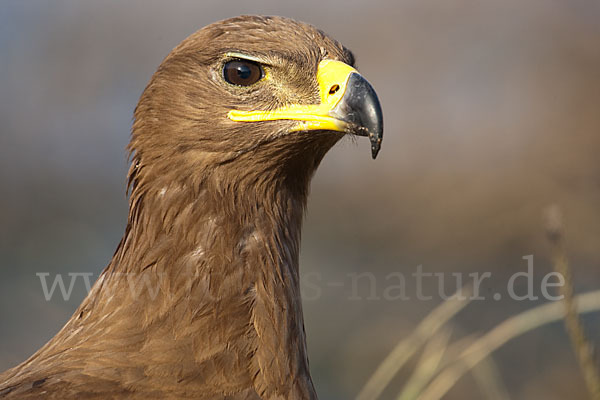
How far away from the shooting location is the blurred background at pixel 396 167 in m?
9.43

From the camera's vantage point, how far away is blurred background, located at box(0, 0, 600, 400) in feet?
30.9

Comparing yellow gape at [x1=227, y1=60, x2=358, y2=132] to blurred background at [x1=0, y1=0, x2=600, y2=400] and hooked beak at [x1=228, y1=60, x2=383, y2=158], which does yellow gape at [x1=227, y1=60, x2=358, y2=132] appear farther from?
blurred background at [x1=0, y1=0, x2=600, y2=400]

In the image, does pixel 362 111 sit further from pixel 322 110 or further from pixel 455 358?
pixel 455 358

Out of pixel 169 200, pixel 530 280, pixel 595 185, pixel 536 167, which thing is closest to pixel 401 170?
pixel 536 167

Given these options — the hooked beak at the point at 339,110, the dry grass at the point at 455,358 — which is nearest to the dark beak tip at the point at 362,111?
the hooked beak at the point at 339,110

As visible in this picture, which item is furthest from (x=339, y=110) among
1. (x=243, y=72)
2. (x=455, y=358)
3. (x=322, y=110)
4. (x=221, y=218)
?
(x=455, y=358)

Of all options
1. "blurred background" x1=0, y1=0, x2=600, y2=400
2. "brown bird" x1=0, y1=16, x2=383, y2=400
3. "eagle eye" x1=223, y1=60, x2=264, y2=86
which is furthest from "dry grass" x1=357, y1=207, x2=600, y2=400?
"blurred background" x1=0, y1=0, x2=600, y2=400

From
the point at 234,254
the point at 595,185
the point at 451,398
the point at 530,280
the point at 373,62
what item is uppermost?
the point at 373,62

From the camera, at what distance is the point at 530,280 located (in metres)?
9.52

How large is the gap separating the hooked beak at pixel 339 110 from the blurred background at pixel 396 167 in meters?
5.07

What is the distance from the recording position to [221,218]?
3545 mm

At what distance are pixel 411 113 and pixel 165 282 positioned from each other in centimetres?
1021

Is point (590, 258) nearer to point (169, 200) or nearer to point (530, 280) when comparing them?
point (530, 280)

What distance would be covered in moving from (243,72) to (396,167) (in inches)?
374
